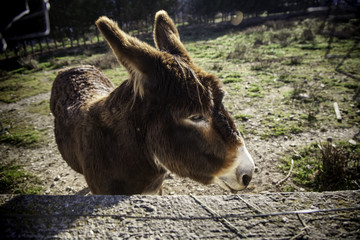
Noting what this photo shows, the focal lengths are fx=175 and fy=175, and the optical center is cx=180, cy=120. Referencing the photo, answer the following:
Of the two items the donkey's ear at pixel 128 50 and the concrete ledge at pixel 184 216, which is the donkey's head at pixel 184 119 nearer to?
the donkey's ear at pixel 128 50

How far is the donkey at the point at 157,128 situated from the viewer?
1609mm

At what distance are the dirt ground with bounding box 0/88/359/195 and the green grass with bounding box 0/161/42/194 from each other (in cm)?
12

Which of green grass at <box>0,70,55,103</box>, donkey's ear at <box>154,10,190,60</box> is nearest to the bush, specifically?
donkey's ear at <box>154,10,190,60</box>

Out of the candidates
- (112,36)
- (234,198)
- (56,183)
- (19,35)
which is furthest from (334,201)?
(56,183)

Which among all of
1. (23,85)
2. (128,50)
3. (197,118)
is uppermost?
(128,50)

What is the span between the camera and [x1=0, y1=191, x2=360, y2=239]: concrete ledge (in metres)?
1.18

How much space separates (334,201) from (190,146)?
122 cm

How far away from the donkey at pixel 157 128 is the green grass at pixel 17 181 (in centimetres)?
289

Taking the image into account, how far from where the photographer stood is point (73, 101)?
294 centimetres

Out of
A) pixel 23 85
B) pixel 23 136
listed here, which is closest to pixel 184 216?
pixel 23 136

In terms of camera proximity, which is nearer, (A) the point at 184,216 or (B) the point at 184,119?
(A) the point at 184,216

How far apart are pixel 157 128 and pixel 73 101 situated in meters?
1.98

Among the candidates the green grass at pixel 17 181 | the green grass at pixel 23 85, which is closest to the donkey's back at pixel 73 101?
the green grass at pixel 17 181

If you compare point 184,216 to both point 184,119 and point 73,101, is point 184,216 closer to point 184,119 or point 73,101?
point 184,119
